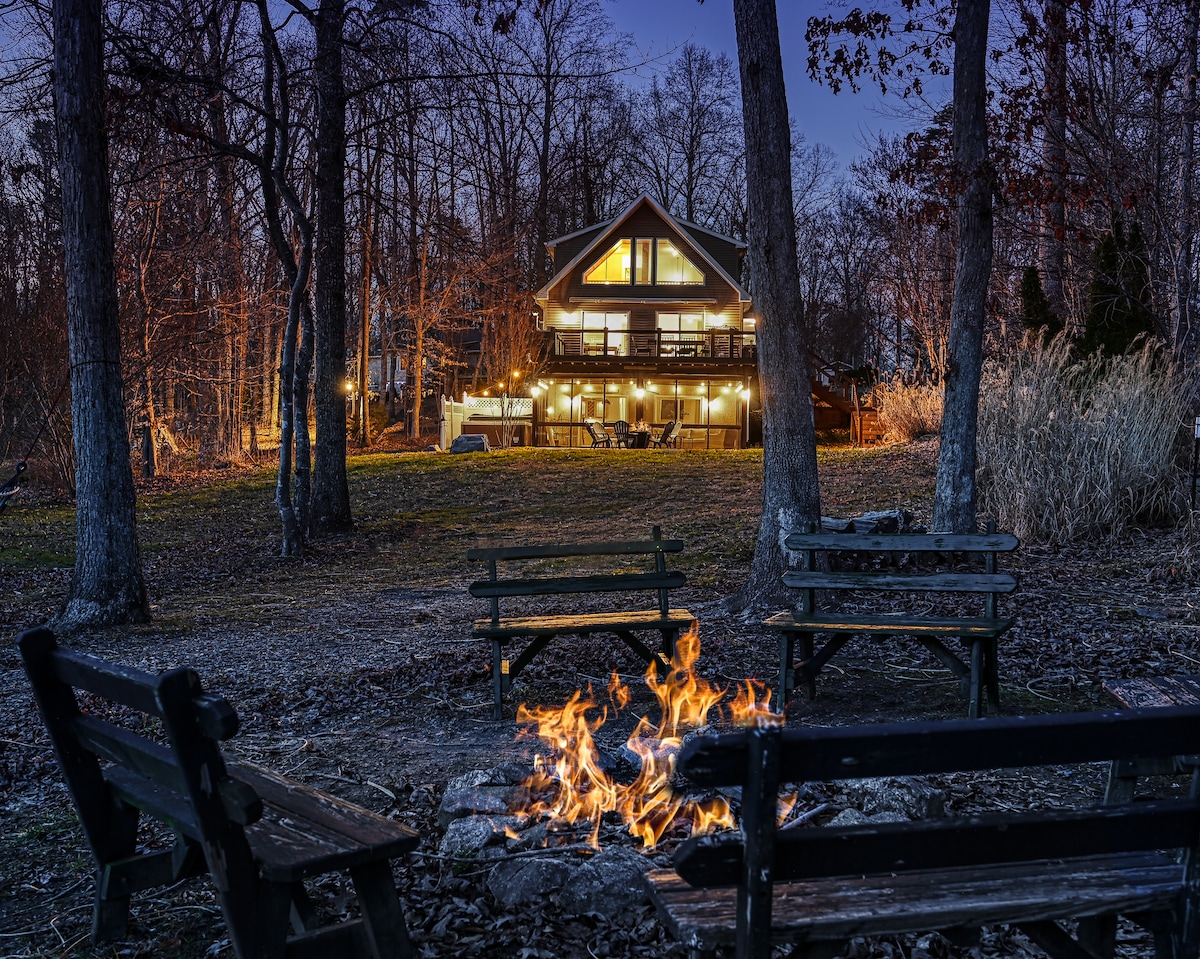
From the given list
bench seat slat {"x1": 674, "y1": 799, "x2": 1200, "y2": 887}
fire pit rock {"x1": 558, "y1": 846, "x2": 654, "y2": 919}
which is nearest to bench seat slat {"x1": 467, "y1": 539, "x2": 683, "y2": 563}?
fire pit rock {"x1": 558, "y1": 846, "x2": 654, "y2": 919}

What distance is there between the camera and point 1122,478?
11.2 m

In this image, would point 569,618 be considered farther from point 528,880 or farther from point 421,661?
point 528,880

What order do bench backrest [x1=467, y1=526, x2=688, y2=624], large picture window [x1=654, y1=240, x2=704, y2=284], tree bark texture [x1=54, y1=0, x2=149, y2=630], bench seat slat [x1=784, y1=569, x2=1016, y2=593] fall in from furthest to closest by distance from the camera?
1. large picture window [x1=654, y1=240, x2=704, y2=284]
2. tree bark texture [x1=54, y1=0, x2=149, y2=630]
3. bench backrest [x1=467, y1=526, x2=688, y2=624]
4. bench seat slat [x1=784, y1=569, x2=1016, y2=593]

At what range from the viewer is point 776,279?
27.5ft

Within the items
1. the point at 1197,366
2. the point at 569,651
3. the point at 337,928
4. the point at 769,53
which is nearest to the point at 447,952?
the point at 337,928

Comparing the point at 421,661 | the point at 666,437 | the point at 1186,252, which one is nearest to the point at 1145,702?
the point at 421,661

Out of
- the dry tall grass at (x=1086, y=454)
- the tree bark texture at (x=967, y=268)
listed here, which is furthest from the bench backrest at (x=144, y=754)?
the dry tall grass at (x=1086, y=454)

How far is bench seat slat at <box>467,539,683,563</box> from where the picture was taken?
254 inches

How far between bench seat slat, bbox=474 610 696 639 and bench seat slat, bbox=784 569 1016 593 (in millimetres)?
708

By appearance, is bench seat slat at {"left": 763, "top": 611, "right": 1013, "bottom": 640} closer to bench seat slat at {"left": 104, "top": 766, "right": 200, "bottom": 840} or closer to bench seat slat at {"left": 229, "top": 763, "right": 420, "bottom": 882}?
bench seat slat at {"left": 229, "top": 763, "right": 420, "bottom": 882}

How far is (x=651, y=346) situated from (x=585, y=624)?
32116mm

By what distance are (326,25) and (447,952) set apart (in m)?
11.8

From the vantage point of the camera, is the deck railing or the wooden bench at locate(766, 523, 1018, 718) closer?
the wooden bench at locate(766, 523, 1018, 718)

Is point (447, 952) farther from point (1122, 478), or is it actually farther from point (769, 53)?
point (1122, 478)
